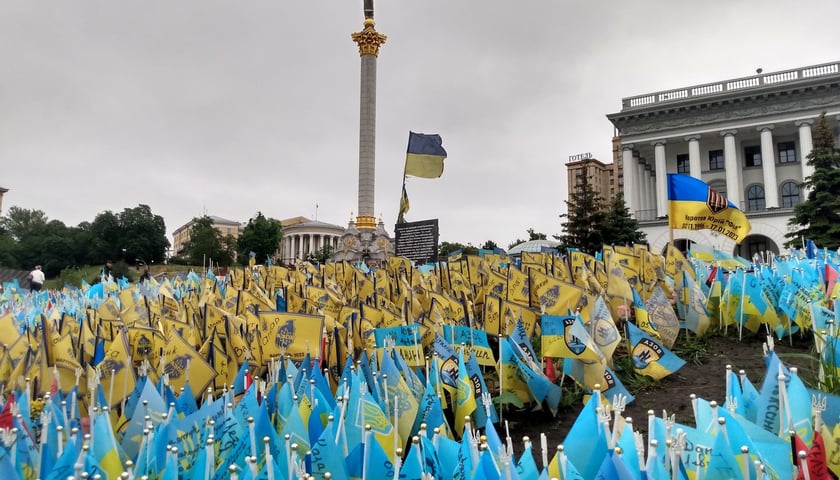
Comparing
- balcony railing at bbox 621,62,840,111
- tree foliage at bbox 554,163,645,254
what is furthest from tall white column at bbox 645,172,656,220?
tree foliage at bbox 554,163,645,254

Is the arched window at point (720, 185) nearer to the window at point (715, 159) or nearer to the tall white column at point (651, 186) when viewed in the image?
the window at point (715, 159)

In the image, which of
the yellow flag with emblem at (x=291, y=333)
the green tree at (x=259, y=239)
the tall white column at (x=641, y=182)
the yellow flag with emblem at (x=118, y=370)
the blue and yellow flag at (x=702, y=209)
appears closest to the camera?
the yellow flag with emblem at (x=118, y=370)

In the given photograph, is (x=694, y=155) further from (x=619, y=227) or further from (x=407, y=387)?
(x=407, y=387)

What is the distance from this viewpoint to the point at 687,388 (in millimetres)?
5117

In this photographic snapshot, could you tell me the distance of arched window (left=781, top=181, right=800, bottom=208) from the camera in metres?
33.2

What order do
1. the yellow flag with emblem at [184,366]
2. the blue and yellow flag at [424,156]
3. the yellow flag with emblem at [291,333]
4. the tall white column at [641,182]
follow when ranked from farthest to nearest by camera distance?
the tall white column at [641,182] < the blue and yellow flag at [424,156] < the yellow flag with emblem at [291,333] < the yellow flag with emblem at [184,366]

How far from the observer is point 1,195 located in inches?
2820

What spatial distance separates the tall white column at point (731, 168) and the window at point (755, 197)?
185 cm

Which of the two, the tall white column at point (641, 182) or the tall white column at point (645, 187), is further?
the tall white column at point (645, 187)

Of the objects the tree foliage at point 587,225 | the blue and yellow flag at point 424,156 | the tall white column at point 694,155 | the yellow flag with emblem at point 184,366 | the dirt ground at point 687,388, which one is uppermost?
the tall white column at point 694,155

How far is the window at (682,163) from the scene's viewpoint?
121 ft

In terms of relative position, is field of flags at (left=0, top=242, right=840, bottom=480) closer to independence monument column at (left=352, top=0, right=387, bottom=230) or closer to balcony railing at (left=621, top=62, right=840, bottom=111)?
independence monument column at (left=352, top=0, right=387, bottom=230)

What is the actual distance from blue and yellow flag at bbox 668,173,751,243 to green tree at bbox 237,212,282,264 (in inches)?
2159

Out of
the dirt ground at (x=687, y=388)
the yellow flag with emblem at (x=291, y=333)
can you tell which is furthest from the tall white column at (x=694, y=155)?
the yellow flag with emblem at (x=291, y=333)
